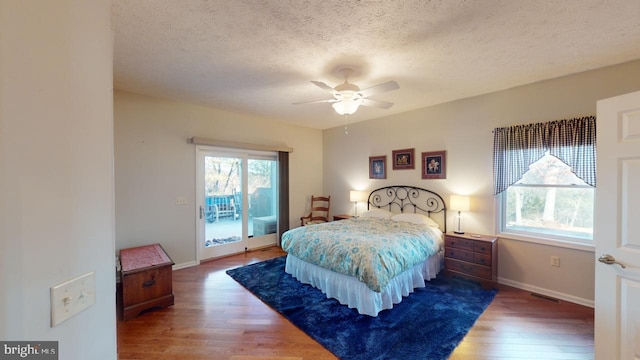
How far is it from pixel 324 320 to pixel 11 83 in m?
2.59

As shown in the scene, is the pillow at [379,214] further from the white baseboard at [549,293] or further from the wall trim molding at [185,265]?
the wall trim molding at [185,265]

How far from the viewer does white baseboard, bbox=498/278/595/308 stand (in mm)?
2699

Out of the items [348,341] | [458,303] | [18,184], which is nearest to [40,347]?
[18,184]

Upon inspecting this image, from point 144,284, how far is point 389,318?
2609 millimetres

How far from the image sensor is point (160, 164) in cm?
367

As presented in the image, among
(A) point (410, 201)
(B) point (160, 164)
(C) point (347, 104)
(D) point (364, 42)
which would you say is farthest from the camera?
(A) point (410, 201)

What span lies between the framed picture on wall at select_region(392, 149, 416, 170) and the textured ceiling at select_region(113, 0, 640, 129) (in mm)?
1249

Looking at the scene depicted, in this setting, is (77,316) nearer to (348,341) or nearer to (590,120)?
(348,341)

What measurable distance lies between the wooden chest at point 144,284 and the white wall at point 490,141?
12.0 feet

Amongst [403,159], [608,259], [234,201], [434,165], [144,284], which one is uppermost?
[403,159]

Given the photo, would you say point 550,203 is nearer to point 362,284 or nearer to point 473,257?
point 473,257

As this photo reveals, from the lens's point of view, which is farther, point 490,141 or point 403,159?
point 403,159

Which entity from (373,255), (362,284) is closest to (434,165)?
(373,255)

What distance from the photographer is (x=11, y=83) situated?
2.14ft
